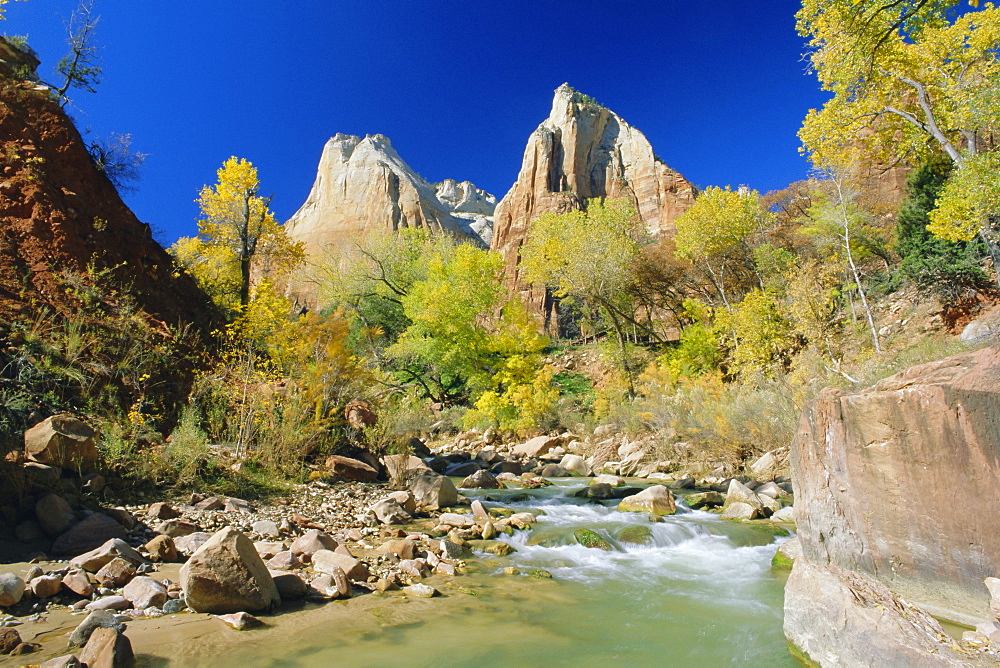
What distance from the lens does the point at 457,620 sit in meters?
3.90

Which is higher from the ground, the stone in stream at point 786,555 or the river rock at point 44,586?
the river rock at point 44,586

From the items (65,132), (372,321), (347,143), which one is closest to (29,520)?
(65,132)

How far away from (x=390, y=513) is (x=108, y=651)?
13.9 ft

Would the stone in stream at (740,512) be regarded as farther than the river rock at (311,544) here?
Yes

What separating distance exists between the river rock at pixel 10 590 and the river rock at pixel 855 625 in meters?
5.18

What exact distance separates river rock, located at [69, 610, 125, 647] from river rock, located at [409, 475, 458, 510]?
4678 mm

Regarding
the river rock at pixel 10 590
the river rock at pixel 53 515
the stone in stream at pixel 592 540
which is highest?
the river rock at pixel 53 515

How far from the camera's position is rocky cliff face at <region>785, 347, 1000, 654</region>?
10.5 ft

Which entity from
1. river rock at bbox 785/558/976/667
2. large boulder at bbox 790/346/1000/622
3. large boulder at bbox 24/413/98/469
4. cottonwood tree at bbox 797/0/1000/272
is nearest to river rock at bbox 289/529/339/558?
large boulder at bbox 24/413/98/469

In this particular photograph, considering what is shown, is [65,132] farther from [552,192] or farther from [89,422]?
[552,192]

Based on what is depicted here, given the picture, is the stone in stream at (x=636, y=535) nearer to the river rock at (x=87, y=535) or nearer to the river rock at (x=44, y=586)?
the river rock at (x=87, y=535)

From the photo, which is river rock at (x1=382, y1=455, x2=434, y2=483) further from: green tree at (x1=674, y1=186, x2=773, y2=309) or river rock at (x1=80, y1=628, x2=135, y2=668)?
green tree at (x1=674, y1=186, x2=773, y2=309)

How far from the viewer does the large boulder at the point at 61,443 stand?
16.3 feet

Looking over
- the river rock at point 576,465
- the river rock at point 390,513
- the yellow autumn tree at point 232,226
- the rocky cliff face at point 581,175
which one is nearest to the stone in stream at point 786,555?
the river rock at point 390,513
